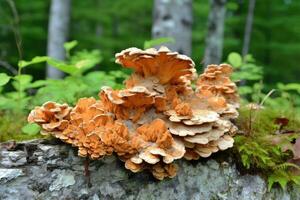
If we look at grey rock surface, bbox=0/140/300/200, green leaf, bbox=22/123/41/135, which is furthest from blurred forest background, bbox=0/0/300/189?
grey rock surface, bbox=0/140/300/200

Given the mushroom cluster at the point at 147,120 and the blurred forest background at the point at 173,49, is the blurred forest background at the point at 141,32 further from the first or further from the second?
the mushroom cluster at the point at 147,120

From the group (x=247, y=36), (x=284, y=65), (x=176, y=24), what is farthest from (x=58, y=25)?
(x=284, y=65)

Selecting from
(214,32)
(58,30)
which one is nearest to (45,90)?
(214,32)

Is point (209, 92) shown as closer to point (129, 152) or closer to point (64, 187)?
point (129, 152)

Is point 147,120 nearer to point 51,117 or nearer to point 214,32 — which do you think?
point 51,117

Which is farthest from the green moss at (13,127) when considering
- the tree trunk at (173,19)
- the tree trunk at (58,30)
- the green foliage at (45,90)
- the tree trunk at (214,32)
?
the tree trunk at (58,30)

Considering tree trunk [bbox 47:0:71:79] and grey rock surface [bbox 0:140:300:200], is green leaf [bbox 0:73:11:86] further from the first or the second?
tree trunk [bbox 47:0:71:79]

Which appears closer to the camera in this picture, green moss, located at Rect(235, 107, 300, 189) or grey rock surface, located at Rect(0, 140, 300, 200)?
grey rock surface, located at Rect(0, 140, 300, 200)
